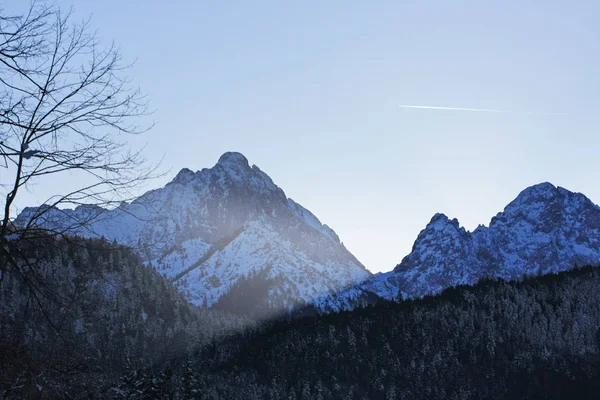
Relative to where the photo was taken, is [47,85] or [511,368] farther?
[511,368]

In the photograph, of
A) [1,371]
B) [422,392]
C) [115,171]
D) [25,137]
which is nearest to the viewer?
[25,137]

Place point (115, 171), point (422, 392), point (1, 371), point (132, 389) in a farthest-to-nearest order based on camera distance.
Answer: point (422, 392) → point (132, 389) → point (1, 371) → point (115, 171)

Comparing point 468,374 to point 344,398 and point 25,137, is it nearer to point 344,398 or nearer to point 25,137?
point 344,398

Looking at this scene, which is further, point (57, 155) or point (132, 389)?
point (132, 389)

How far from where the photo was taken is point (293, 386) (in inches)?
7643

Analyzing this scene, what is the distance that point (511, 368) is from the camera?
19788cm

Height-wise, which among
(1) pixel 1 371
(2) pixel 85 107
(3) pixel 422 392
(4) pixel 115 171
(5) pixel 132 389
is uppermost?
(2) pixel 85 107

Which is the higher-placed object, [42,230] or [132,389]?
[42,230]

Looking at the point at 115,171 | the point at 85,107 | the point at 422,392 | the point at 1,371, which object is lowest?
the point at 422,392

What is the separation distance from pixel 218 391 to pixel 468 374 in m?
76.0

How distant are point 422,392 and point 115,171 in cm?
19269

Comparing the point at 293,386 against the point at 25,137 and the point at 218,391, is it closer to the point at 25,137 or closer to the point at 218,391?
the point at 218,391


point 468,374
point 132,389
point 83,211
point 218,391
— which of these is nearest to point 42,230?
point 83,211

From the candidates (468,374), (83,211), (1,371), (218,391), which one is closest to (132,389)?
(1,371)
